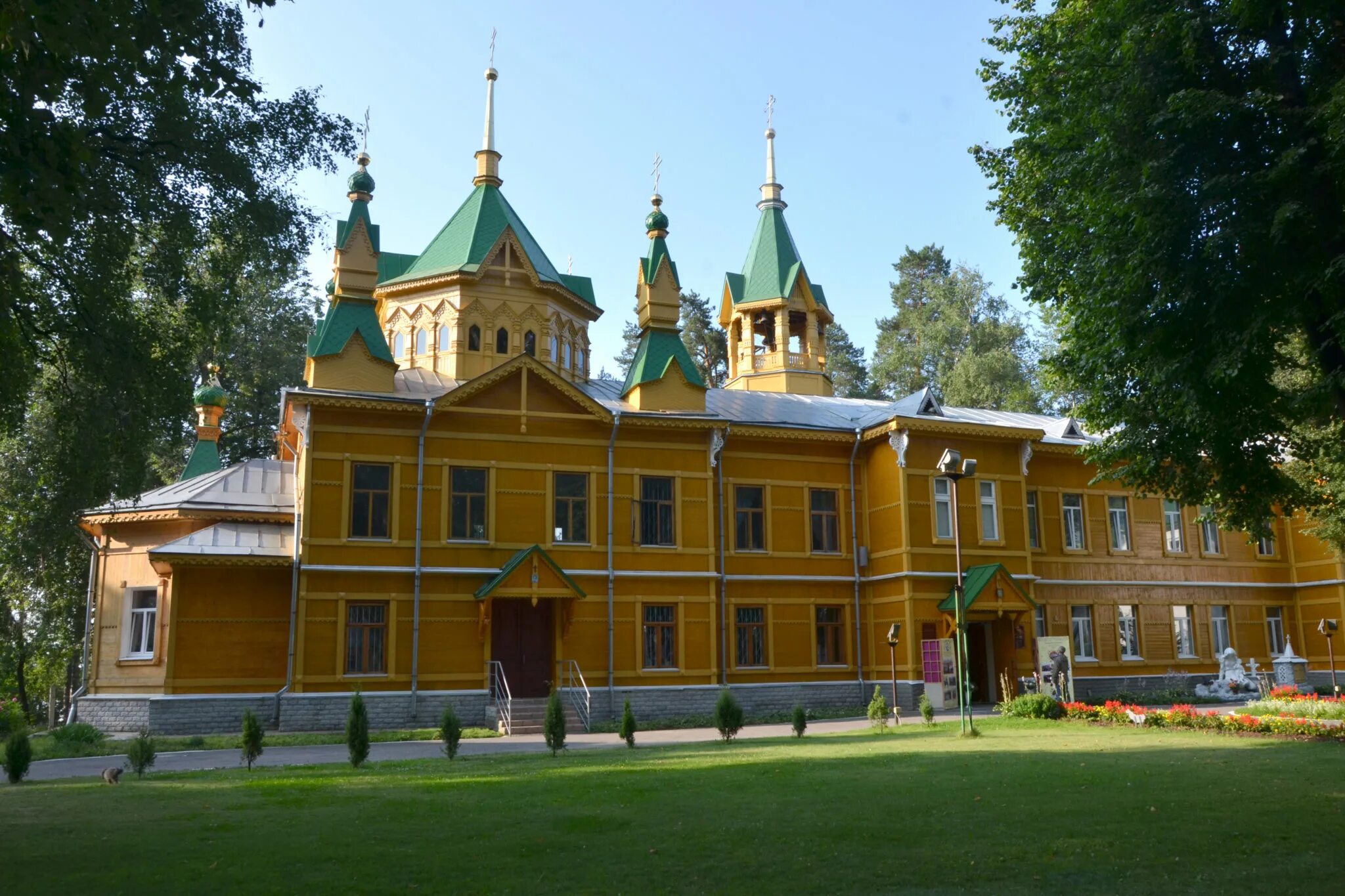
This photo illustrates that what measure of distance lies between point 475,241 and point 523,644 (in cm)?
1180

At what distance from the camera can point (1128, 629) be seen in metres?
33.0

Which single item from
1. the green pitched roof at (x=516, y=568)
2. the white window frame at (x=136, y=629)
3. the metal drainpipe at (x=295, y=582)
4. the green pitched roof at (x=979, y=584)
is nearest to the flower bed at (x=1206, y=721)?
the green pitched roof at (x=979, y=584)

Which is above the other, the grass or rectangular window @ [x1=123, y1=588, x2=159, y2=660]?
rectangular window @ [x1=123, y1=588, x2=159, y2=660]

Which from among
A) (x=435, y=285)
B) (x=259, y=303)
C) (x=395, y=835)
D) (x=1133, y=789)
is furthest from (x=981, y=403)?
(x=395, y=835)

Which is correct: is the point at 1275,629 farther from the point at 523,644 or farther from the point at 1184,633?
the point at 523,644

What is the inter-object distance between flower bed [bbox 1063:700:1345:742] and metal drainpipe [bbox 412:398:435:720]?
13.8 metres

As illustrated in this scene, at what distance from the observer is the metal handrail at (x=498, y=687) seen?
938 inches

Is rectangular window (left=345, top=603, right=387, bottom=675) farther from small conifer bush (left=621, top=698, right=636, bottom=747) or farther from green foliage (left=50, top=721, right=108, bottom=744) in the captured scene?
small conifer bush (left=621, top=698, right=636, bottom=747)

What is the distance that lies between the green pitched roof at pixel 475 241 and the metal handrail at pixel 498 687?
35.9 ft

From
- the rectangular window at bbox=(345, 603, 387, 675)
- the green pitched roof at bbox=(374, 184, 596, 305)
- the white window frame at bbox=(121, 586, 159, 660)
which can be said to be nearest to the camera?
the rectangular window at bbox=(345, 603, 387, 675)

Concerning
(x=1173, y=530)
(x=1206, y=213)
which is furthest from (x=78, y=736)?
(x=1173, y=530)

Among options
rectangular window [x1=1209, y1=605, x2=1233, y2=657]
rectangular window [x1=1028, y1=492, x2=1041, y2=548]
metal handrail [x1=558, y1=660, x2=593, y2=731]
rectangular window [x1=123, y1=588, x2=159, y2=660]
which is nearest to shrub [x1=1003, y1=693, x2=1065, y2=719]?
metal handrail [x1=558, y1=660, x2=593, y2=731]

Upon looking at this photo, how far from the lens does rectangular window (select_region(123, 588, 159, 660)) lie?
25.2 meters

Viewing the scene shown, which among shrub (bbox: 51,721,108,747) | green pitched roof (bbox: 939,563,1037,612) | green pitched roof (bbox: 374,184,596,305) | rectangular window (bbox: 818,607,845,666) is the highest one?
green pitched roof (bbox: 374,184,596,305)
